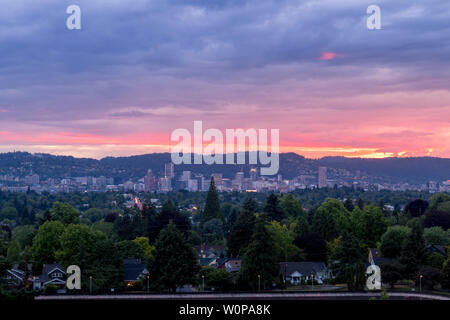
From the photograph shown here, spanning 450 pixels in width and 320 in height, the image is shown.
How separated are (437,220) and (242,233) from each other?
1881 cm

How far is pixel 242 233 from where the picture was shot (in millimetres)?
45875

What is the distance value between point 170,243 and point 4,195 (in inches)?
4851

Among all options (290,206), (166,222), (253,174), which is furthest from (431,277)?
(253,174)

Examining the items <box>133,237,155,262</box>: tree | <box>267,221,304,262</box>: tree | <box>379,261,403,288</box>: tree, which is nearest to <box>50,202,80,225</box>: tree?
<box>133,237,155,262</box>: tree

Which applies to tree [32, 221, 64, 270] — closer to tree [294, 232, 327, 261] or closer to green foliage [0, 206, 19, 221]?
tree [294, 232, 327, 261]

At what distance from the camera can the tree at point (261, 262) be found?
35.8 metres

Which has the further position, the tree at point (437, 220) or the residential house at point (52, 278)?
the tree at point (437, 220)

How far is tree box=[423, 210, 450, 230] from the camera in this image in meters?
52.1

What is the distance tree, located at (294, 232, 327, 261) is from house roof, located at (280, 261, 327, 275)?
202 cm

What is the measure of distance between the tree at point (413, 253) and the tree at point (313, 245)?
9905mm

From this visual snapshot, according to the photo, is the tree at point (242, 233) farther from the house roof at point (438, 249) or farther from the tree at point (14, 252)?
the tree at point (14, 252)

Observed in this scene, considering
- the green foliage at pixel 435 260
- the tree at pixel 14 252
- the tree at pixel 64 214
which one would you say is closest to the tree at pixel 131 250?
the tree at pixel 14 252
